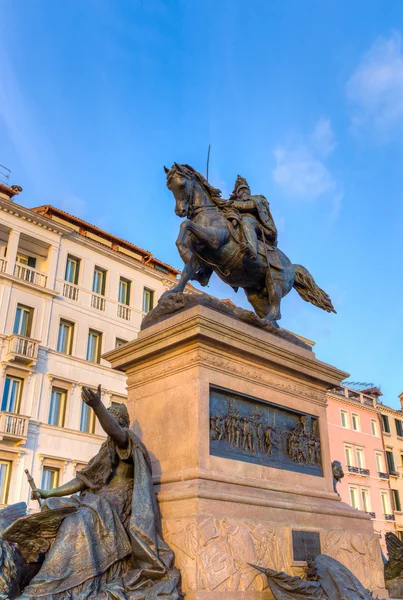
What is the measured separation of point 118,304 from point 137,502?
27294 millimetres

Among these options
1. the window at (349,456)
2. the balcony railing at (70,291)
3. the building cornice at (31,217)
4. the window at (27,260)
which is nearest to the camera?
the building cornice at (31,217)

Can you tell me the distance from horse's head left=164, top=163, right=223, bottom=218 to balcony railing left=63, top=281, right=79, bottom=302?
23275 mm

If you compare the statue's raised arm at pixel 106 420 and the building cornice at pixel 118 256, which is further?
the building cornice at pixel 118 256

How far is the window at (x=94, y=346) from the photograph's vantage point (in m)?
31.3

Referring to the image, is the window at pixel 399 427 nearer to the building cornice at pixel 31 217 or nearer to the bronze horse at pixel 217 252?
the building cornice at pixel 31 217

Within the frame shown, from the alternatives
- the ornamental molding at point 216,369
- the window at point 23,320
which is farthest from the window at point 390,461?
the ornamental molding at point 216,369

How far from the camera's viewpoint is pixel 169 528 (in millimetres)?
6301

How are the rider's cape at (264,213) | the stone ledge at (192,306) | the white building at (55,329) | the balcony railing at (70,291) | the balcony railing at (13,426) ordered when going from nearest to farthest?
the stone ledge at (192,306), the rider's cape at (264,213), the balcony railing at (13,426), the white building at (55,329), the balcony railing at (70,291)

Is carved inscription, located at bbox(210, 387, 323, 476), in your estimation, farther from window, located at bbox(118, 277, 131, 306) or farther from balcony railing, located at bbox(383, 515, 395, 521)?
balcony railing, located at bbox(383, 515, 395, 521)

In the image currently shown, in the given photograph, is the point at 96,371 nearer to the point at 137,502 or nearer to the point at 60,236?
the point at 60,236

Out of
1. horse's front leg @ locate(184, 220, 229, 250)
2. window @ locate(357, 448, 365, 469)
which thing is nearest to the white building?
horse's front leg @ locate(184, 220, 229, 250)

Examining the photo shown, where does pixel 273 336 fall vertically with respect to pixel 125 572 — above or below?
above

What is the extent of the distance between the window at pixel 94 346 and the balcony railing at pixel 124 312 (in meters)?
1.78

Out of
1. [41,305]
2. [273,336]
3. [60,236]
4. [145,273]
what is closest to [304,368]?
[273,336]
